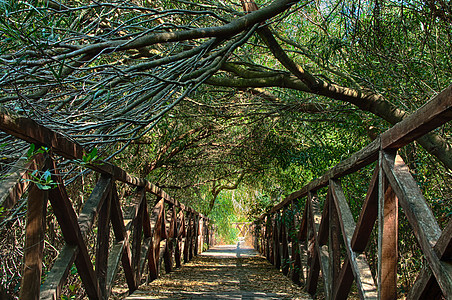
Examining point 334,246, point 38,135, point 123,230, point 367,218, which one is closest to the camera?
point 38,135

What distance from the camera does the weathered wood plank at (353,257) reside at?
2.28 metres

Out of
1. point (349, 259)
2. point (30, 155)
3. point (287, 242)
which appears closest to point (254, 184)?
point (287, 242)

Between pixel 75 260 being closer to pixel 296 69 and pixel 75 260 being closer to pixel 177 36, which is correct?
pixel 177 36

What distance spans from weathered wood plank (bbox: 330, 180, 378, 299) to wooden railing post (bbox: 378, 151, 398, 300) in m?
0.25

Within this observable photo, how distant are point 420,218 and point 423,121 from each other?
1.23 ft

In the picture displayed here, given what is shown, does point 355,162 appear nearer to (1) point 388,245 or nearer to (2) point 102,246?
(1) point 388,245

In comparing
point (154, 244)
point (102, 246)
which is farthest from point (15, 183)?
point (154, 244)

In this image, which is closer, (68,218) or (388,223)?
(388,223)

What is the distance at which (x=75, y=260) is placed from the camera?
2.30 meters

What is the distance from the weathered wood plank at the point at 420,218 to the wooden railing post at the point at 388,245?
0.32 ft

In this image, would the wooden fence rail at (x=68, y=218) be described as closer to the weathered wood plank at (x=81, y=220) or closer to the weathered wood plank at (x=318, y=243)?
the weathered wood plank at (x=81, y=220)

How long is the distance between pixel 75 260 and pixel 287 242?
374 centimetres

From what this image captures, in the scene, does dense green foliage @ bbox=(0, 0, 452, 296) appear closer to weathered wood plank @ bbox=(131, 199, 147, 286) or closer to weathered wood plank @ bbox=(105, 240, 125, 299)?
weathered wood plank @ bbox=(131, 199, 147, 286)

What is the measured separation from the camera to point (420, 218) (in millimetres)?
1677
